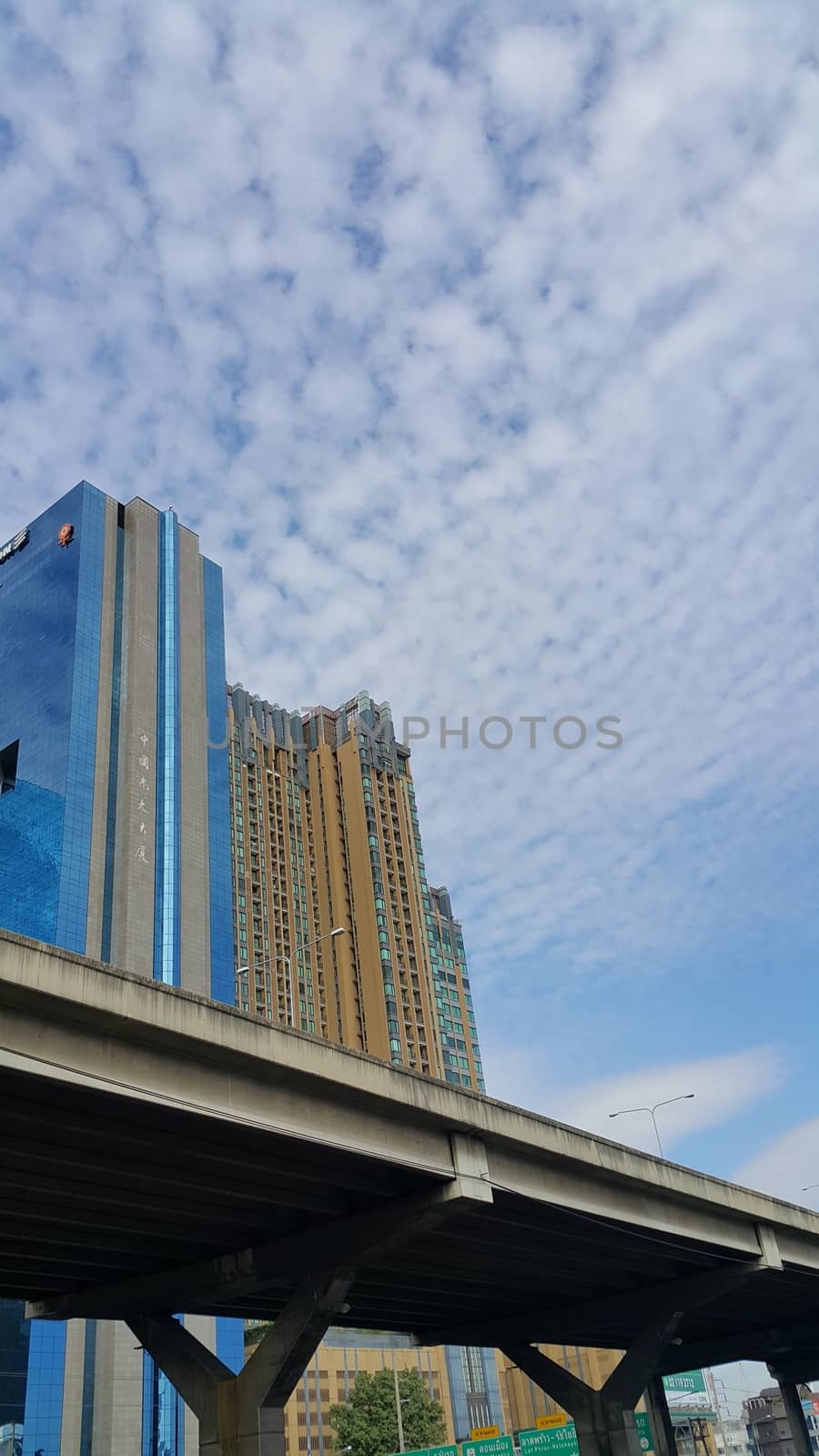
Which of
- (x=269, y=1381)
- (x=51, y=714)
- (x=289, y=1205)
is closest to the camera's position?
(x=289, y=1205)

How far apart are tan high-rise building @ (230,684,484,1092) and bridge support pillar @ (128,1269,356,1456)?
372ft

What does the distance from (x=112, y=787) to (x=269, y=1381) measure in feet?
254

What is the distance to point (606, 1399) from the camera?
1857 inches

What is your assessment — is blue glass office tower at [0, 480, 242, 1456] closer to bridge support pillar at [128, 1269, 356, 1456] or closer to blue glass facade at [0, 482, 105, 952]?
blue glass facade at [0, 482, 105, 952]

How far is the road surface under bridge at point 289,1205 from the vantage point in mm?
21438

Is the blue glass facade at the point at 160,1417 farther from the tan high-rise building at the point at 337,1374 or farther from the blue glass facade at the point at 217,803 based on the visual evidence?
the blue glass facade at the point at 217,803

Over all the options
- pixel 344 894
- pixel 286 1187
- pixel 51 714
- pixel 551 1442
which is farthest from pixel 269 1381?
pixel 344 894

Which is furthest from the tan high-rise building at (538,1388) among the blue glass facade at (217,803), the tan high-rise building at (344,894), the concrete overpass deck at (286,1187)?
the concrete overpass deck at (286,1187)

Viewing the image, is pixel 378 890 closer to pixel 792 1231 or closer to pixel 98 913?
pixel 98 913

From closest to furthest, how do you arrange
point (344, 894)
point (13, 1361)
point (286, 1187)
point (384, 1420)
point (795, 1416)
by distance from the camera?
point (286, 1187)
point (795, 1416)
point (384, 1420)
point (13, 1361)
point (344, 894)

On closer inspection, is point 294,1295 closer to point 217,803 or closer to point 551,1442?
point 551,1442

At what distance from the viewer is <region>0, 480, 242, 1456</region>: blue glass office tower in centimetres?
8588

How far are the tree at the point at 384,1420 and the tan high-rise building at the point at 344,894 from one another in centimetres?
6212

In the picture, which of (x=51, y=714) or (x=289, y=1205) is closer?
(x=289, y=1205)
